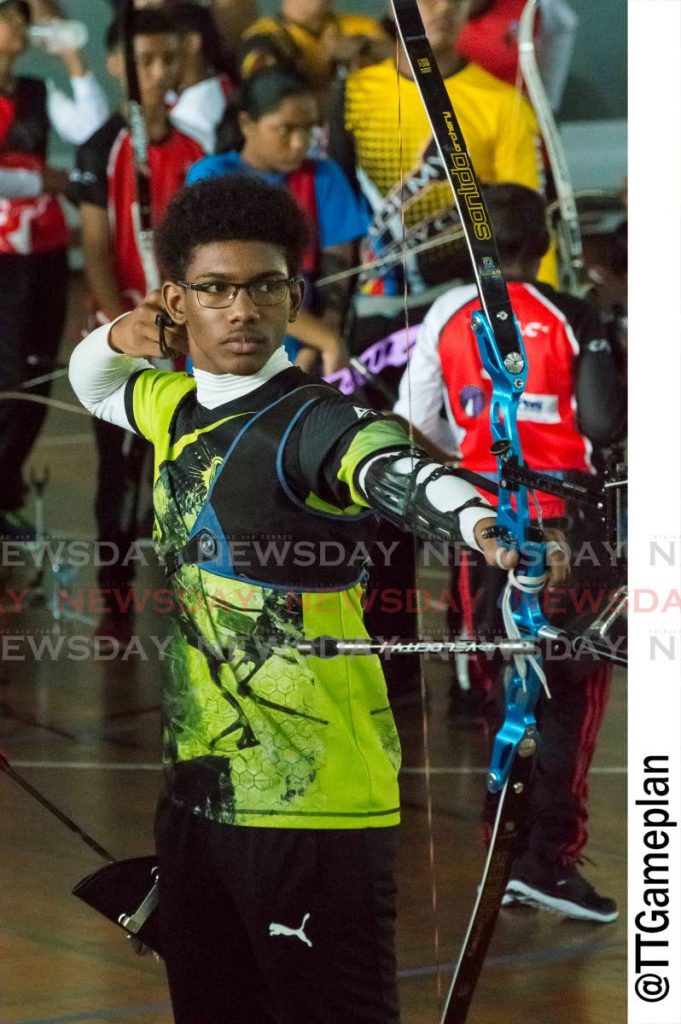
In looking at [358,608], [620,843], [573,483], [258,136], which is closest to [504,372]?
[573,483]

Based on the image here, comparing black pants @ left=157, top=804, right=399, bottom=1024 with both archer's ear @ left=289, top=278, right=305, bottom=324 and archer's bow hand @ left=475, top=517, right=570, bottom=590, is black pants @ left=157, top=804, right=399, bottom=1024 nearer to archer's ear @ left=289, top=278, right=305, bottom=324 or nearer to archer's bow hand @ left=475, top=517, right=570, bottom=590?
archer's bow hand @ left=475, top=517, right=570, bottom=590

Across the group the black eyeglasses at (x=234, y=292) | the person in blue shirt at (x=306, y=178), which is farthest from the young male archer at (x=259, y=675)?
the person in blue shirt at (x=306, y=178)

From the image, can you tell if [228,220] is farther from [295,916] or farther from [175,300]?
[295,916]

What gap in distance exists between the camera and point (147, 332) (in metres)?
2.12

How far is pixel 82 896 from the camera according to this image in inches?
92.2

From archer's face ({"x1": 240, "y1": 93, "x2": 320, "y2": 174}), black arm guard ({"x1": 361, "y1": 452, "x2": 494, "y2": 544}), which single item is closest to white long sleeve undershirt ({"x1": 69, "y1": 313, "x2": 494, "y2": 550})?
black arm guard ({"x1": 361, "y1": 452, "x2": 494, "y2": 544})

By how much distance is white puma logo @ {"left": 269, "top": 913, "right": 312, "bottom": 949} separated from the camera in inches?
79.9

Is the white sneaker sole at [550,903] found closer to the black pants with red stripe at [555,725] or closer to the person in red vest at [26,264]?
→ the black pants with red stripe at [555,725]

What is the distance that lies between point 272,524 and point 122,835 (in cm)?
61

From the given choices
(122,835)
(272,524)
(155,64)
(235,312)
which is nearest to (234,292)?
(235,312)

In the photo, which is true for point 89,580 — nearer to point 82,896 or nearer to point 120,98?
point 82,896

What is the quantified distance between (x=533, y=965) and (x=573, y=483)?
2.20ft

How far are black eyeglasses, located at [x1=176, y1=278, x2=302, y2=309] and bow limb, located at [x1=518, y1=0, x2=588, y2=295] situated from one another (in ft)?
1.68

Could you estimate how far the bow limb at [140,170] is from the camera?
8.07ft
